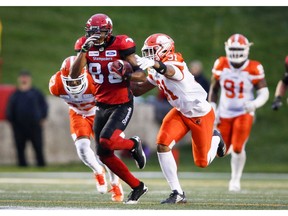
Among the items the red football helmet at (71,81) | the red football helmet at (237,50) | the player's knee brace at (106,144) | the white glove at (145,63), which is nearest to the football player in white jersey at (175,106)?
the white glove at (145,63)

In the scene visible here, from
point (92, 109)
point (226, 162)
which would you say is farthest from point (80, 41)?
Result: point (226, 162)

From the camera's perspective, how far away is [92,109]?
36.2ft

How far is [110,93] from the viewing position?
31.8 feet

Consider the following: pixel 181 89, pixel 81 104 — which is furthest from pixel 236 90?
pixel 181 89

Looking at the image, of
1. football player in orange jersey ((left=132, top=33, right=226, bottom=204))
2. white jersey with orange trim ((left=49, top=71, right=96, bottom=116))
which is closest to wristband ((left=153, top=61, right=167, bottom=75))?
football player in orange jersey ((left=132, top=33, right=226, bottom=204))

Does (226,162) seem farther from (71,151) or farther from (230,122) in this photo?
(230,122)

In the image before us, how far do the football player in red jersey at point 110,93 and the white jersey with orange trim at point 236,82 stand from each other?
3.32 meters

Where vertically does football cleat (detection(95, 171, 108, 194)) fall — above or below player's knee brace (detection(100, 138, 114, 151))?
below

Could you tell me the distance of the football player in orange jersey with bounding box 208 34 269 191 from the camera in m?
12.8

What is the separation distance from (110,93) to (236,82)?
3.61m

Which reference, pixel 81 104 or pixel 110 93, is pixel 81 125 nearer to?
pixel 81 104

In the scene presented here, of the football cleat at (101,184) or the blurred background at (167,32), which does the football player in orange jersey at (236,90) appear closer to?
the football cleat at (101,184)

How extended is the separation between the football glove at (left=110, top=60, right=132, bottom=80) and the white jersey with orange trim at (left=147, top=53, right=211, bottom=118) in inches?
20.5

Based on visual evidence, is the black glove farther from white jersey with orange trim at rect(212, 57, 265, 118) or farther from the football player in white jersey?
the football player in white jersey
